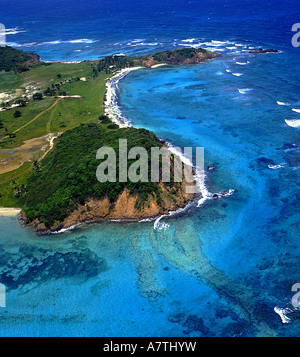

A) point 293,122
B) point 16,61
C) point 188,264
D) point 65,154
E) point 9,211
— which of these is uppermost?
point 16,61

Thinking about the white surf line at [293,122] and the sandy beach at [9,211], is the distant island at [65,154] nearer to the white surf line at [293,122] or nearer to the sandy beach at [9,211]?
the sandy beach at [9,211]

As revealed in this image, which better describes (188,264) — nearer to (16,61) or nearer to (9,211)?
(9,211)

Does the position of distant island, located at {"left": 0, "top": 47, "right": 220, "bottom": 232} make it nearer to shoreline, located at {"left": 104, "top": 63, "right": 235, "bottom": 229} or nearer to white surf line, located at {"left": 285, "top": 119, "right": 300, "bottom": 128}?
shoreline, located at {"left": 104, "top": 63, "right": 235, "bottom": 229}

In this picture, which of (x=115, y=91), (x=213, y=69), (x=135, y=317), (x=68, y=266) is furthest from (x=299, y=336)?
(x=213, y=69)

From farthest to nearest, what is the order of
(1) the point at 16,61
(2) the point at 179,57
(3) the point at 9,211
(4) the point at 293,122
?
(1) the point at 16,61 < (2) the point at 179,57 < (4) the point at 293,122 < (3) the point at 9,211

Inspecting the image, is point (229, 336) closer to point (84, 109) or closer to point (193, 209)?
point (193, 209)

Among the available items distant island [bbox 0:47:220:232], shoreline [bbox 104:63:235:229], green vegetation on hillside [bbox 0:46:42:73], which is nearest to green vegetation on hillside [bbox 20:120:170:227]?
distant island [bbox 0:47:220:232]

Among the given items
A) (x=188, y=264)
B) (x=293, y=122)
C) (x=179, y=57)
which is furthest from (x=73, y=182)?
(x=179, y=57)

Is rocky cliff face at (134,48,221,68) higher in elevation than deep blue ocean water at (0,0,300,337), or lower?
higher
